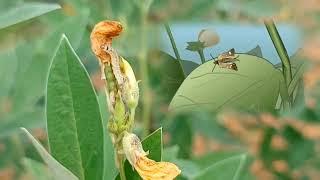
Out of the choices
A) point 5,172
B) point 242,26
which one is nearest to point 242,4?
point 242,26

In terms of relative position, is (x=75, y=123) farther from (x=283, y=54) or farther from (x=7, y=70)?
(x=7, y=70)

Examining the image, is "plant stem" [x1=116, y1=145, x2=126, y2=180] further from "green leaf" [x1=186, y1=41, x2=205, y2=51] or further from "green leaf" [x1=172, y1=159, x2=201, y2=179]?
"green leaf" [x1=172, y1=159, x2=201, y2=179]

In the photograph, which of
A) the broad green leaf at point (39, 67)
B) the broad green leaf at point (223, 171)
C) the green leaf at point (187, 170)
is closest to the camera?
Answer: the broad green leaf at point (223, 171)

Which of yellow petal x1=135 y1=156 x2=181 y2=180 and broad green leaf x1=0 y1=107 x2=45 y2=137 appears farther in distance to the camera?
broad green leaf x1=0 y1=107 x2=45 y2=137

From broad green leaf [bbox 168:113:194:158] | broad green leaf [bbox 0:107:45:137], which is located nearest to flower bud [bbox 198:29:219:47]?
broad green leaf [bbox 0:107:45:137]

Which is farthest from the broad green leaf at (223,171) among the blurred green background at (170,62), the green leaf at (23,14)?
the green leaf at (23,14)

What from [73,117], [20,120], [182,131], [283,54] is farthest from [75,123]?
[182,131]

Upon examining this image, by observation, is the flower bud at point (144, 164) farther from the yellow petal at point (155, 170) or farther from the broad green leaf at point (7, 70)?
the broad green leaf at point (7, 70)
